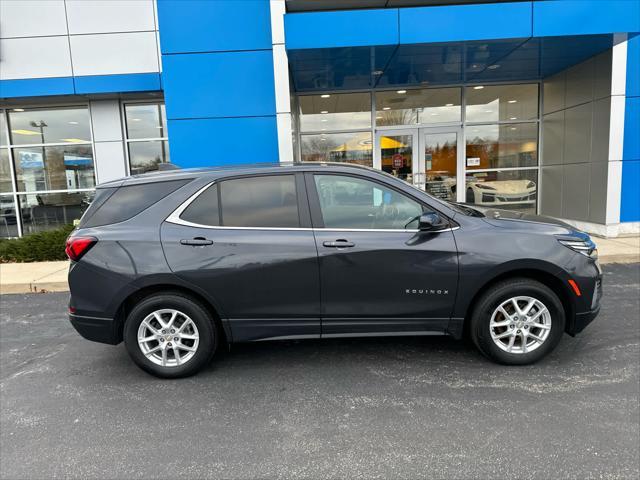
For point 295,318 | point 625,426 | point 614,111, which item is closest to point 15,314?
point 295,318

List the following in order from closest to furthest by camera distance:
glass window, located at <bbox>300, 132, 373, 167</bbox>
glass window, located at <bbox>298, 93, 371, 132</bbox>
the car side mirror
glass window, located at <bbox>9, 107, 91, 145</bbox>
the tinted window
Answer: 1. the car side mirror
2. the tinted window
3. glass window, located at <bbox>298, 93, 371, 132</bbox>
4. glass window, located at <bbox>300, 132, 373, 167</bbox>
5. glass window, located at <bbox>9, 107, 91, 145</bbox>

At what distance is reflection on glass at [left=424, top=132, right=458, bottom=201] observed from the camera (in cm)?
1197

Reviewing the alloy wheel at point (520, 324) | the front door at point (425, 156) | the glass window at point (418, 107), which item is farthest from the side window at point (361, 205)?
the glass window at point (418, 107)

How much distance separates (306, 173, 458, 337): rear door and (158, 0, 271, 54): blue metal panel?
583 centimetres

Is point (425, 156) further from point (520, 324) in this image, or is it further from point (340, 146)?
point (520, 324)

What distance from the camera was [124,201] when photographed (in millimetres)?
3920

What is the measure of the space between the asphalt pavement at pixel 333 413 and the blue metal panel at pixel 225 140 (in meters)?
4.95

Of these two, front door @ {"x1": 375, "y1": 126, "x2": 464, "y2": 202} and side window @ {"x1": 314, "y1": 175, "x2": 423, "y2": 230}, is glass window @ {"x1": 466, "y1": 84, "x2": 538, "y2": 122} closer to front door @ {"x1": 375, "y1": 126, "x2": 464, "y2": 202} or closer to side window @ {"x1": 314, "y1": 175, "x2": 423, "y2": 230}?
front door @ {"x1": 375, "y1": 126, "x2": 464, "y2": 202}

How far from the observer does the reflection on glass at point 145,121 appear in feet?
39.7

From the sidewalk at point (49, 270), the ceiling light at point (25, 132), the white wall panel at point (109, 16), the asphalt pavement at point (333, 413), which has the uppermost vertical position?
the white wall panel at point (109, 16)

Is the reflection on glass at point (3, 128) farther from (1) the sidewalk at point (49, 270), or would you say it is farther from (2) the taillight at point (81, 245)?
(2) the taillight at point (81, 245)

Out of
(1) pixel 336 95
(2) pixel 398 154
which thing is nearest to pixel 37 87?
(1) pixel 336 95

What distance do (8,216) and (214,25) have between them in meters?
8.61

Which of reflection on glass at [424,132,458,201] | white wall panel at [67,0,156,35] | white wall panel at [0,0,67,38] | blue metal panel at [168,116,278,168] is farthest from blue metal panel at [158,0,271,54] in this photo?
reflection on glass at [424,132,458,201]
